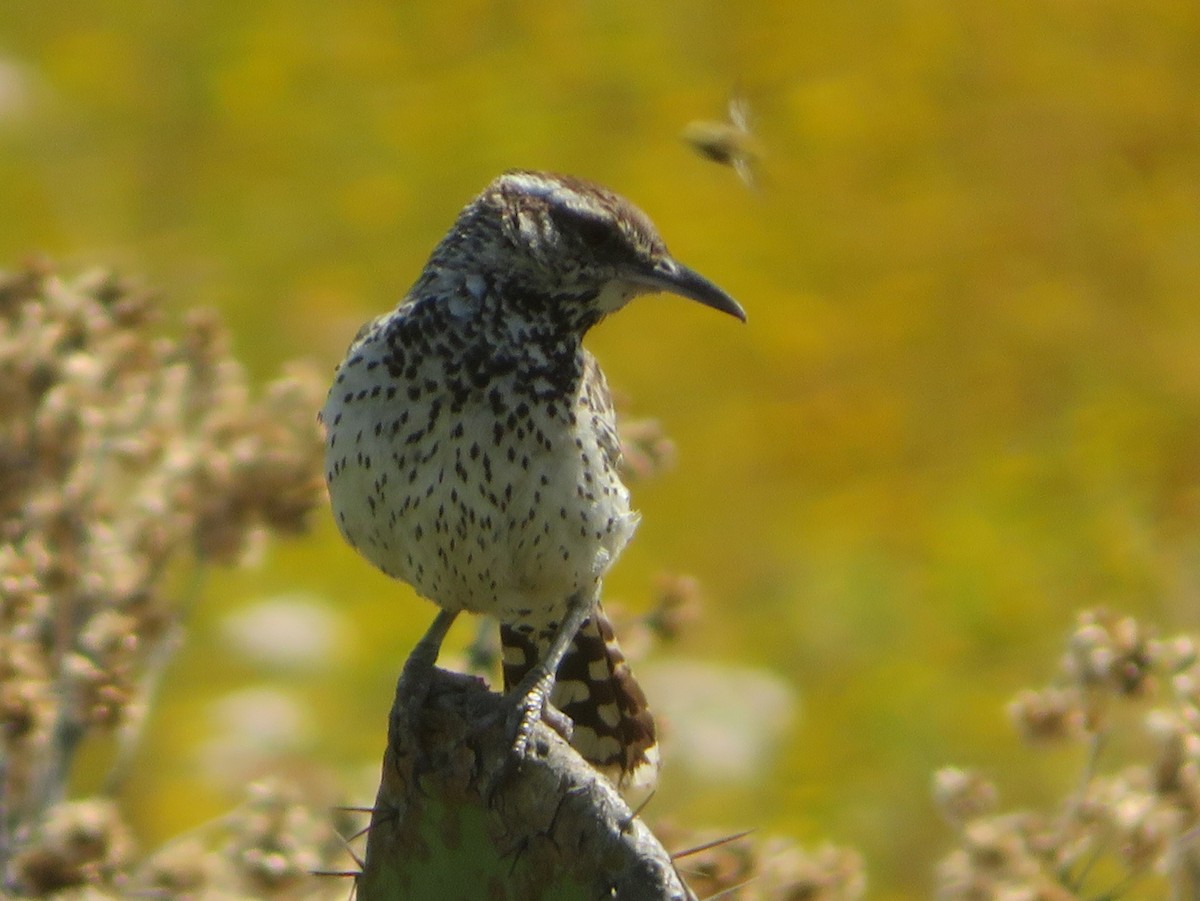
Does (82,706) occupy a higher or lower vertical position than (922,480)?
lower

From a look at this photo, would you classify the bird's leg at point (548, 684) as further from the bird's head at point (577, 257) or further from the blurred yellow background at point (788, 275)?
the blurred yellow background at point (788, 275)

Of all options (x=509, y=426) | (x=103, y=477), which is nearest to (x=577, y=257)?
(x=509, y=426)

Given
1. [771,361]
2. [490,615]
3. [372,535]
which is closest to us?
[372,535]

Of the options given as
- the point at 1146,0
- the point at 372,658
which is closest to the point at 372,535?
the point at 372,658

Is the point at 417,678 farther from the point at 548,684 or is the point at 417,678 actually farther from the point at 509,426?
the point at 509,426

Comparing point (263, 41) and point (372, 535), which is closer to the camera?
point (372, 535)

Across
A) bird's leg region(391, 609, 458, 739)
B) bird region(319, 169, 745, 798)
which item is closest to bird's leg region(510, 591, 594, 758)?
bird region(319, 169, 745, 798)

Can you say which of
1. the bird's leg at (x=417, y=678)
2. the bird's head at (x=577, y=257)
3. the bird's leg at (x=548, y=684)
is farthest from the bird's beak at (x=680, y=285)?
the bird's leg at (x=417, y=678)

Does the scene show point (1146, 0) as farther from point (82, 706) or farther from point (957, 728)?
point (82, 706)
